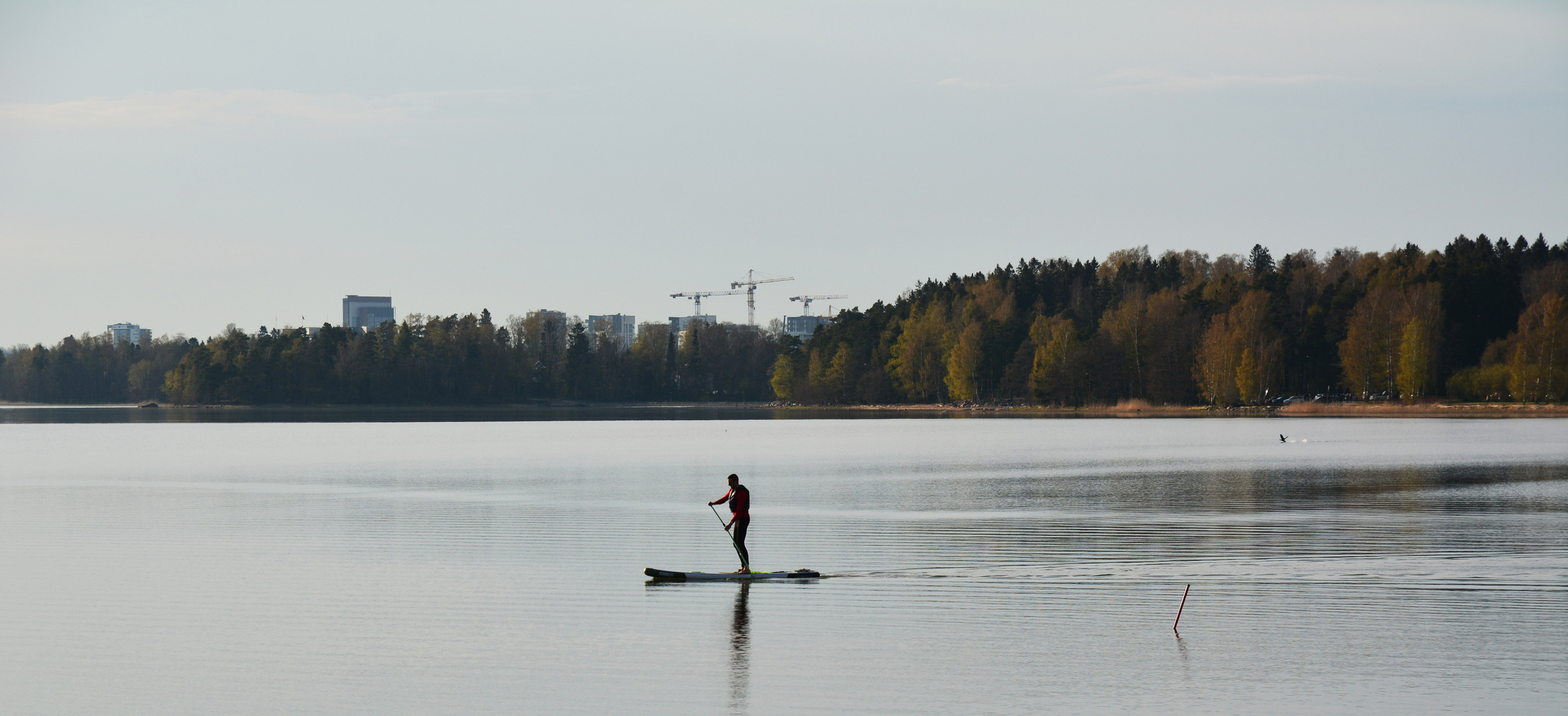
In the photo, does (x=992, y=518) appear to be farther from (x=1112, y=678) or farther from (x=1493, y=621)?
(x=1112, y=678)

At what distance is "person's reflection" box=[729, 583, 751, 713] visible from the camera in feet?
43.0

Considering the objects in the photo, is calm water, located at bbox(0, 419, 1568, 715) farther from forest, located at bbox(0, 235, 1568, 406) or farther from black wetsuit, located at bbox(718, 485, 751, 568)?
forest, located at bbox(0, 235, 1568, 406)

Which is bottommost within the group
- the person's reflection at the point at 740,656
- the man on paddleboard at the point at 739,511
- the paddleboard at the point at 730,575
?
the person's reflection at the point at 740,656

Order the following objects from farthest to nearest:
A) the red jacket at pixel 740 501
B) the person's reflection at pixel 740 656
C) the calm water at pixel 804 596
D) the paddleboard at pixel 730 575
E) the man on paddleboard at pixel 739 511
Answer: the red jacket at pixel 740 501 → the man on paddleboard at pixel 739 511 → the paddleboard at pixel 730 575 → the calm water at pixel 804 596 → the person's reflection at pixel 740 656

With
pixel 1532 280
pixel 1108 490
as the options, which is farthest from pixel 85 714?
pixel 1532 280

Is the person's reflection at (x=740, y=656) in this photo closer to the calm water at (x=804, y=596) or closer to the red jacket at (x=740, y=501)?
the calm water at (x=804, y=596)

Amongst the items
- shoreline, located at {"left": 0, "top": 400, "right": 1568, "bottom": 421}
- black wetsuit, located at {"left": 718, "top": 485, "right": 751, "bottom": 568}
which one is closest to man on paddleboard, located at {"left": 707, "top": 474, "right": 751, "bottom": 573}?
black wetsuit, located at {"left": 718, "top": 485, "right": 751, "bottom": 568}

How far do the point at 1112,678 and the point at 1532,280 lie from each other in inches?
4650

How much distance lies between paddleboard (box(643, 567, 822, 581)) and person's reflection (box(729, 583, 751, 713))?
982 millimetres

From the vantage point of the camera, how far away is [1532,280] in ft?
378

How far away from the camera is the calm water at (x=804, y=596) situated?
13.4 m

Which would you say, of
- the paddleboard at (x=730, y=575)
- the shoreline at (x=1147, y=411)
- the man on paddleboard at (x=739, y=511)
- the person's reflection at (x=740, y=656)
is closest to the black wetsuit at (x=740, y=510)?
the man on paddleboard at (x=739, y=511)

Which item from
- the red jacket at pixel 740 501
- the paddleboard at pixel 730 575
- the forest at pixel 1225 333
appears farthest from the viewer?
the forest at pixel 1225 333

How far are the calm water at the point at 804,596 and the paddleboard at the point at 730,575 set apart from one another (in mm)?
293
